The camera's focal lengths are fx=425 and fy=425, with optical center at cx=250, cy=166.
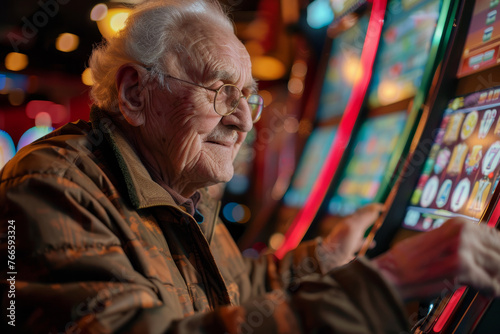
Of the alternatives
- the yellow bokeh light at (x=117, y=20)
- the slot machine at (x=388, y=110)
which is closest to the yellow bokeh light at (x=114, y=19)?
the yellow bokeh light at (x=117, y=20)

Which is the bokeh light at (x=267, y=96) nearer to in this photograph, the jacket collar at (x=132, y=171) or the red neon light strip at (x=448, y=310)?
the jacket collar at (x=132, y=171)

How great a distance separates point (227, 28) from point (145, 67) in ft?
0.99

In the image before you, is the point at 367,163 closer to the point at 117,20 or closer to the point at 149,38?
the point at 149,38

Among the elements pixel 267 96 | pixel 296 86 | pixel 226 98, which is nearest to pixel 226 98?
pixel 226 98

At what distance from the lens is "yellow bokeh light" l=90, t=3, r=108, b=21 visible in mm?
4177

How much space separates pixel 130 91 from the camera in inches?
48.5

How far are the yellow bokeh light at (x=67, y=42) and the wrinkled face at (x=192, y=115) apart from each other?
14.2 feet

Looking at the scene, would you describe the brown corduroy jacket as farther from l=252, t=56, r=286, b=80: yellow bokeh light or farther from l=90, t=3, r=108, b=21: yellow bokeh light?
l=90, t=3, r=108, b=21: yellow bokeh light

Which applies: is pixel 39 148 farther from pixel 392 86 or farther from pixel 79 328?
pixel 392 86

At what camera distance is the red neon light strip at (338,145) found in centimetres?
204

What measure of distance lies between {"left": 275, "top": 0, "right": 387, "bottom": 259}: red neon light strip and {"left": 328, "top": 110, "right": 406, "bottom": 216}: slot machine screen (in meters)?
0.06

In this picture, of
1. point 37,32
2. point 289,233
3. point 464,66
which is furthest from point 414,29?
point 37,32

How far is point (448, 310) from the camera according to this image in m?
0.96

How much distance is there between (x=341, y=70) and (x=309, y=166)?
0.61 meters
